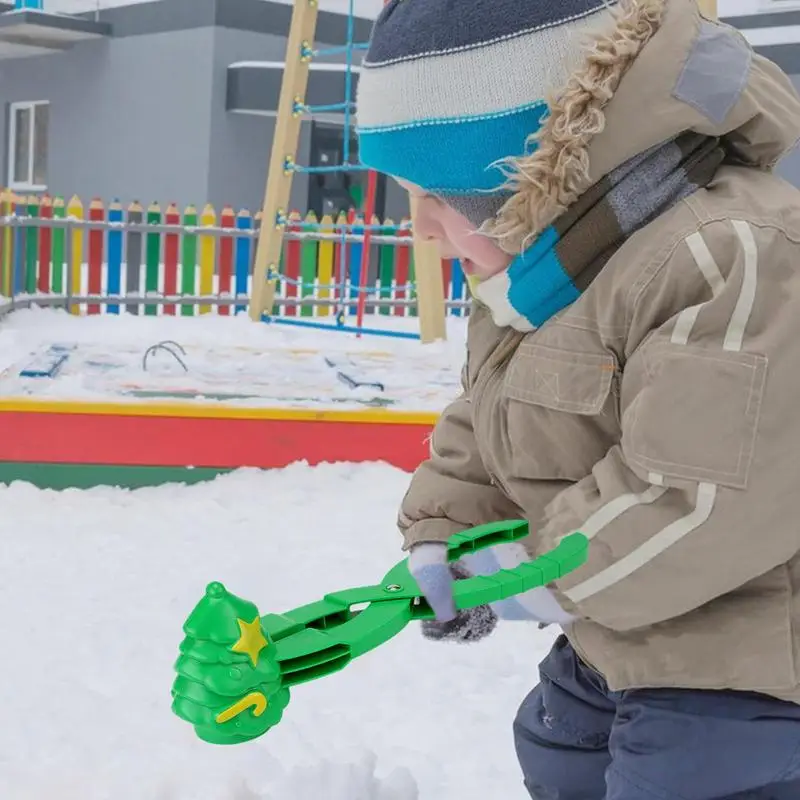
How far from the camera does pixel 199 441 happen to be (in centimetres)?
309

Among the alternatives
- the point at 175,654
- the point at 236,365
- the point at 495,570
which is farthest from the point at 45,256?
the point at 495,570

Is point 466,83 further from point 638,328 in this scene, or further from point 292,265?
point 292,265

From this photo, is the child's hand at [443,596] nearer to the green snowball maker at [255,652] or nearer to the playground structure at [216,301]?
the green snowball maker at [255,652]

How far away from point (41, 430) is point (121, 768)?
61.3 inches

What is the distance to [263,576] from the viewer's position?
2430mm

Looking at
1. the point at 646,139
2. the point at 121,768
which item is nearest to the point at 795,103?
the point at 646,139

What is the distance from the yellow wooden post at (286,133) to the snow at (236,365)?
410 mm

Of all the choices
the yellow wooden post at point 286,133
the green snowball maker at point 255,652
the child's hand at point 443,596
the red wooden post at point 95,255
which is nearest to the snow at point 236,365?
the yellow wooden post at point 286,133

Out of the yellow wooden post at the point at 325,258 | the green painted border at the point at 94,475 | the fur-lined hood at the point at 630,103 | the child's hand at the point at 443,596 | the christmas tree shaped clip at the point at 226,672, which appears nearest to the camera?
the christmas tree shaped clip at the point at 226,672

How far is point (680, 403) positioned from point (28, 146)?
1286cm

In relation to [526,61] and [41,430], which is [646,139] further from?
[41,430]

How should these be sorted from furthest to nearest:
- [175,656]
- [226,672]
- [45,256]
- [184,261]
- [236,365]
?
[184,261]
[45,256]
[236,365]
[175,656]
[226,672]

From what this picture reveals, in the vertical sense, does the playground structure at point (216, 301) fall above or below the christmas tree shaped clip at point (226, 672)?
below

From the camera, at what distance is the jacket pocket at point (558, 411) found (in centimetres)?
91
